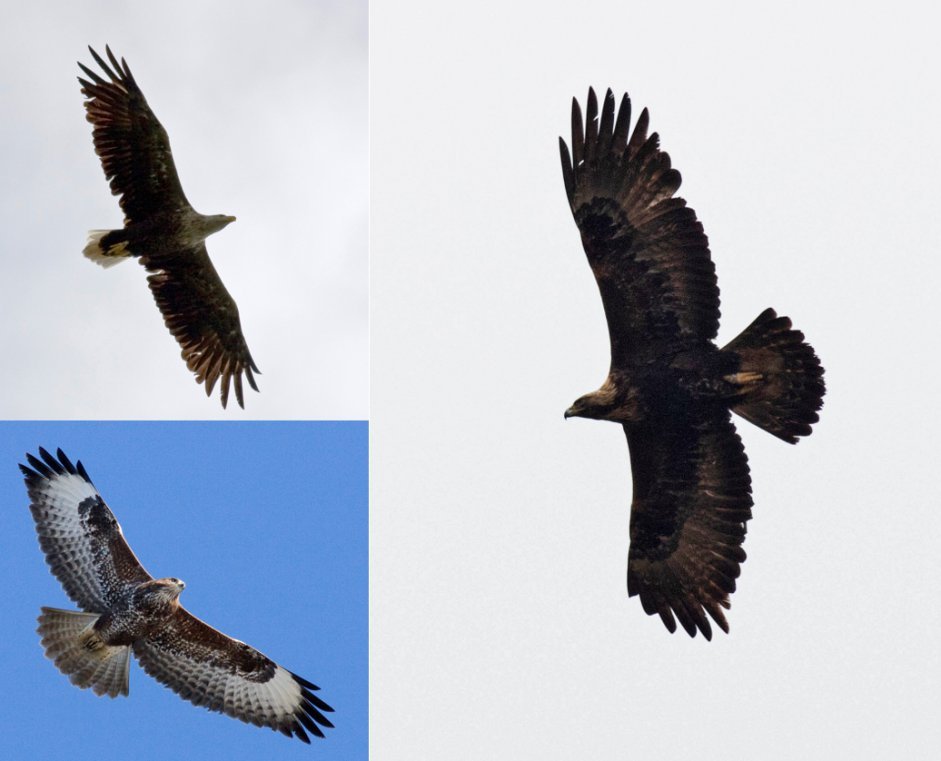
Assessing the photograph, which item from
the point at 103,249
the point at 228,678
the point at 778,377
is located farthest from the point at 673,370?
the point at 103,249

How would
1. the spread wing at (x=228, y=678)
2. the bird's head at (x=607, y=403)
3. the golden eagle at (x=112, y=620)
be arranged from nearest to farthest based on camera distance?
the bird's head at (x=607, y=403) < the golden eagle at (x=112, y=620) < the spread wing at (x=228, y=678)

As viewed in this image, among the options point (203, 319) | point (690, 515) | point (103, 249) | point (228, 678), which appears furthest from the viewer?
point (203, 319)

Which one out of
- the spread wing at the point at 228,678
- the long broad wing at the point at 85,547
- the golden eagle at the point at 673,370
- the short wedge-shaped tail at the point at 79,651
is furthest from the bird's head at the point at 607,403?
the short wedge-shaped tail at the point at 79,651

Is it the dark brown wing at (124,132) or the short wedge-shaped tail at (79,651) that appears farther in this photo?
the dark brown wing at (124,132)

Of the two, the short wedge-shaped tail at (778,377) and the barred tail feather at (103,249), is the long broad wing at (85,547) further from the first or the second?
the short wedge-shaped tail at (778,377)

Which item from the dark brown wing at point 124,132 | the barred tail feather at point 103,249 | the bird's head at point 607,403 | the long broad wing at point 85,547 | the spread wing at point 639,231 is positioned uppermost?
the dark brown wing at point 124,132

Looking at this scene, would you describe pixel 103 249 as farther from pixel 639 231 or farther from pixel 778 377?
pixel 778 377

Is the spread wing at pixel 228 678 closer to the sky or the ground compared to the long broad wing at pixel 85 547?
closer to the ground
